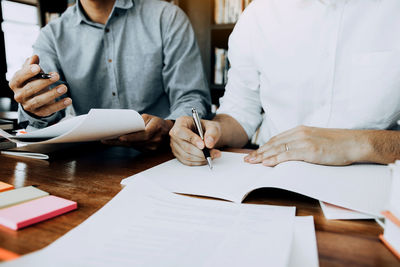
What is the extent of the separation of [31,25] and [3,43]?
285 millimetres

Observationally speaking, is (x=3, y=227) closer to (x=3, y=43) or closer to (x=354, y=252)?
(x=354, y=252)

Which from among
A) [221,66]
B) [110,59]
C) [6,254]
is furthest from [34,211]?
[221,66]

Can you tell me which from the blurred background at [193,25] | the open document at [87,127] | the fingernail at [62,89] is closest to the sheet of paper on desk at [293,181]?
the open document at [87,127]

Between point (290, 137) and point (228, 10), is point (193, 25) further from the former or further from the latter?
point (290, 137)

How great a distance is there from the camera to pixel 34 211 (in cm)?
40

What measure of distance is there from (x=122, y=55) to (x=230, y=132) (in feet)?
2.13

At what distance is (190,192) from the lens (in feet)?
1.60

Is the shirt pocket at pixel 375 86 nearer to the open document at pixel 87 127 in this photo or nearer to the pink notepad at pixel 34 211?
the open document at pixel 87 127

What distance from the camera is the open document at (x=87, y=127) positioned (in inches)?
21.7

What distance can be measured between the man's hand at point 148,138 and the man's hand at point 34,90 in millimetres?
166

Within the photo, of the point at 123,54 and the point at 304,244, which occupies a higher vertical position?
the point at 123,54

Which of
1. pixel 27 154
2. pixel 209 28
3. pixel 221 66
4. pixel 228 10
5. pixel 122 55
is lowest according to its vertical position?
pixel 27 154

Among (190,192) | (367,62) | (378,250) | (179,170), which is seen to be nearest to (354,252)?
(378,250)

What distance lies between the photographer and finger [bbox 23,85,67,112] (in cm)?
78
